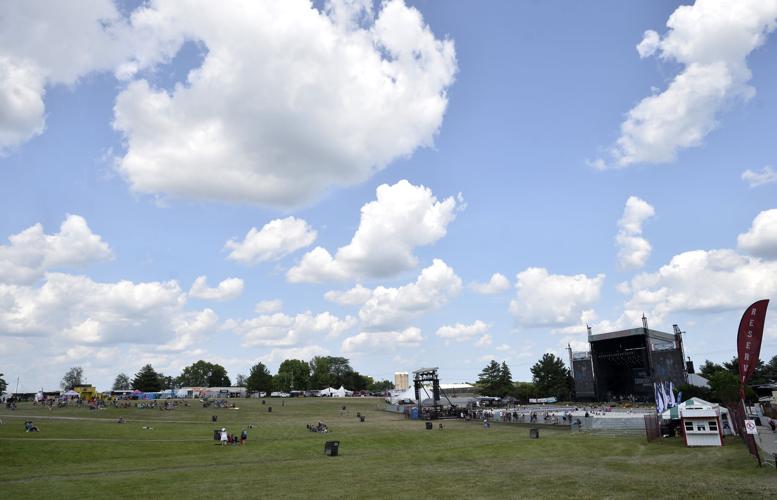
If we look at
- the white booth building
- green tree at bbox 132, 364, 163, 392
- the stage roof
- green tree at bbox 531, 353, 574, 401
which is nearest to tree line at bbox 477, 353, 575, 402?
green tree at bbox 531, 353, 574, 401

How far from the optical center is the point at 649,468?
1022 inches

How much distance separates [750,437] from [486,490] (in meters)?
16.1

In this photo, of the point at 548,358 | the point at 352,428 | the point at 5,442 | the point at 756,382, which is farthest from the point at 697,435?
the point at 756,382

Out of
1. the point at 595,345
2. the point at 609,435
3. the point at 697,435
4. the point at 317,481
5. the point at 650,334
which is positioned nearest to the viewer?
the point at 317,481

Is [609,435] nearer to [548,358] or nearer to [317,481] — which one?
[317,481]

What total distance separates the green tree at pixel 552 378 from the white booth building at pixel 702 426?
8785 cm

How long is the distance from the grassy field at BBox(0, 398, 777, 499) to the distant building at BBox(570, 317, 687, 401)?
54.3m

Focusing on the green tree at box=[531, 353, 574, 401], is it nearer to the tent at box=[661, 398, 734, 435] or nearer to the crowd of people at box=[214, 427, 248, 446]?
the tent at box=[661, 398, 734, 435]

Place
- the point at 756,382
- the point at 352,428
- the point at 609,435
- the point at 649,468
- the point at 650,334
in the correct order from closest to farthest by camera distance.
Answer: the point at 649,468
the point at 609,435
the point at 352,428
the point at 650,334
the point at 756,382

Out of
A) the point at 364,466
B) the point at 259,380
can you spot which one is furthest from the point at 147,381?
the point at 364,466

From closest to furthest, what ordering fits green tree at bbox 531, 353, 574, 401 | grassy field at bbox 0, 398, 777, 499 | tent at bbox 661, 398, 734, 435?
grassy field at bbox 0, 398, 777, 499 → tent at bbox 661, 398, 734, 435 → green tree at bbox 531, 353, 574, 401

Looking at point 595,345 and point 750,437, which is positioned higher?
point 595,345

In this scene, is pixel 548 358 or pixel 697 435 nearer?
pixel 697 435

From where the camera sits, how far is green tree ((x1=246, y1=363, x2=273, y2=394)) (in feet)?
573
